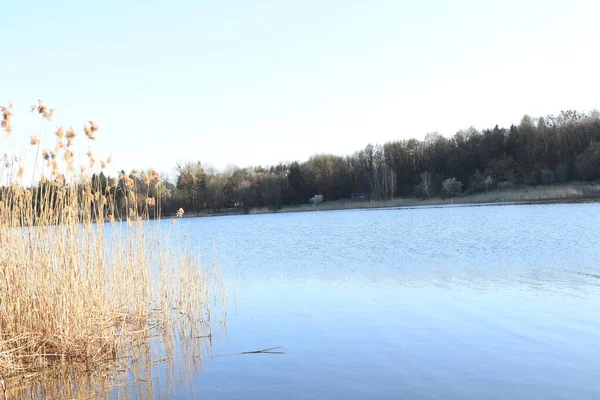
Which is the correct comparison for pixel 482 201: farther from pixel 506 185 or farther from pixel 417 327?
pixel 417 327

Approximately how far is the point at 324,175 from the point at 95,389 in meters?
49.0

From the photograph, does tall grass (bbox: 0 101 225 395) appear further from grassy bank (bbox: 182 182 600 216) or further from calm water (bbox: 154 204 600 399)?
grassy bank (bbox: 182 182 600 216)

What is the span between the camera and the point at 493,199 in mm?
36312

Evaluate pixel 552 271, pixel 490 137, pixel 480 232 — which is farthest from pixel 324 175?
pixel 552 271

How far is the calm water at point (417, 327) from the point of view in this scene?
4.41 meters

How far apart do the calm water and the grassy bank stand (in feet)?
66.1

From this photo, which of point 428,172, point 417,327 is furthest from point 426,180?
point 417,327

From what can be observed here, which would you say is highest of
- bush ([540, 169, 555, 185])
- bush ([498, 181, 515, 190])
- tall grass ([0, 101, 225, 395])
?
bush ([540, 169, 555, 185])

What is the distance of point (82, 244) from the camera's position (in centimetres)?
534

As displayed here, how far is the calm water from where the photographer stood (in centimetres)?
441

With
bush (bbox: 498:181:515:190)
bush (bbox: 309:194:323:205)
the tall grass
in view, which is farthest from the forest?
the tall grass

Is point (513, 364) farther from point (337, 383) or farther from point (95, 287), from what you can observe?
point (95, 287)

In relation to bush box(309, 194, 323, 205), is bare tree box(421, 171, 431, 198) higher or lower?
higher

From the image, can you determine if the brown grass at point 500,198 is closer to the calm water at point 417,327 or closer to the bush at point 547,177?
the bush at point 547,177
